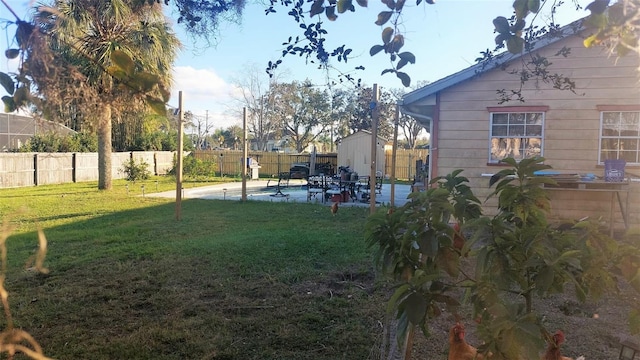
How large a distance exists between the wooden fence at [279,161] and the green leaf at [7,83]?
2338 centimetres

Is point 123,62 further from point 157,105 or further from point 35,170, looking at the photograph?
point 35,170

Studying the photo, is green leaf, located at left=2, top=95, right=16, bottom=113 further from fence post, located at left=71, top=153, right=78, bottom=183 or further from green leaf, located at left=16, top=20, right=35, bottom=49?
fence post, located at left=71, top=153, right=78, bottom=183

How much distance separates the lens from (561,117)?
26.2 feet

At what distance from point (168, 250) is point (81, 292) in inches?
69.9

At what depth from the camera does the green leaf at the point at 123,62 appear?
1.25m

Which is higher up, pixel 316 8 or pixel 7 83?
pixel 316 8

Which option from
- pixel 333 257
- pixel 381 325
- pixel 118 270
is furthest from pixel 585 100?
pixel 118 270

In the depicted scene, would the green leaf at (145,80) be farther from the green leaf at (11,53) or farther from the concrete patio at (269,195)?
the concrete patio at (269,195)

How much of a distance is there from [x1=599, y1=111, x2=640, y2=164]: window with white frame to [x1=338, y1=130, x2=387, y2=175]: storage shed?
36.8 ft

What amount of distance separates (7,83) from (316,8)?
4.81ft

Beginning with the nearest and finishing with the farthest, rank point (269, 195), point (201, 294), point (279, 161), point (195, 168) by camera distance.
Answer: point (201, 294) < point (269, 195) < point (195, 168) < point (279, 161)

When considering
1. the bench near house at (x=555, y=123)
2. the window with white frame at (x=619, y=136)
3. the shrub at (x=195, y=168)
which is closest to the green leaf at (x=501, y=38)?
the bench near house at (x=555, y=123)

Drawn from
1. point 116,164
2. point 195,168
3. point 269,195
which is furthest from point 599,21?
point 116,164

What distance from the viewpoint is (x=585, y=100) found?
7871 mm
